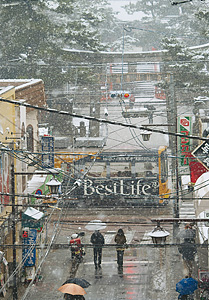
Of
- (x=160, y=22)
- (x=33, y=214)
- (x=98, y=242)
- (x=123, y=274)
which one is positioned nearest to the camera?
(x=33, y=214)

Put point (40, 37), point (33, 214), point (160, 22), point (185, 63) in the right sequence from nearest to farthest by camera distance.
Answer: point (33, 214) < point (185, 63) < point (40, 37) < point (160, 22)

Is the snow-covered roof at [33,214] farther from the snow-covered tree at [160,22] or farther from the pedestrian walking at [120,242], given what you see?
the snow-covered tree at [160,22]

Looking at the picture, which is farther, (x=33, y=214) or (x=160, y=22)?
(x=160, y=22)

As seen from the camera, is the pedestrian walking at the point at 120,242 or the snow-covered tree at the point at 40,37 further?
the snow-covered tree at the point at 40,37

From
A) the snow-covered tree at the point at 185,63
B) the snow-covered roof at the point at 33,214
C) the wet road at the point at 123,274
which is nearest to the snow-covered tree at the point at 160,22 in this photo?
the snow-covered tree at the point at 185,63

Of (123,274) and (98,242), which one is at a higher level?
(98,242)

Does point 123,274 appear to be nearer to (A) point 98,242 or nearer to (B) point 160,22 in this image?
(A) point 98,242

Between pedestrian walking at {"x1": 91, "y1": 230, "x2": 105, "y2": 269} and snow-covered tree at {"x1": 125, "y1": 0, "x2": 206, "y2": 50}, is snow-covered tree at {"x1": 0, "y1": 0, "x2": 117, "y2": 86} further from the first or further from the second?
snow-covered tree at {"x1": 125, "y1": 0, "x2": 206, "y2": 50}

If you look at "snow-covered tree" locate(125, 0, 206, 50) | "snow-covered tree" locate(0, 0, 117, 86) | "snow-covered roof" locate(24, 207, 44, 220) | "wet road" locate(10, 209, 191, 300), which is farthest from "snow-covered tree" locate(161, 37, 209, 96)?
"snow-covered roof" locate(24, 207, 44, 220)

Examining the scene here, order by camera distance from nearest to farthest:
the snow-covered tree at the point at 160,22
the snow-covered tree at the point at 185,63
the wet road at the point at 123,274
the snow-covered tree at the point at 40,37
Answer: the wet road at the point at 123,274 < the snow-covered tree at the point at 185,63 < the snow-covered tree at the point at 40,37 < the snow-covered tree at the point at 160,22

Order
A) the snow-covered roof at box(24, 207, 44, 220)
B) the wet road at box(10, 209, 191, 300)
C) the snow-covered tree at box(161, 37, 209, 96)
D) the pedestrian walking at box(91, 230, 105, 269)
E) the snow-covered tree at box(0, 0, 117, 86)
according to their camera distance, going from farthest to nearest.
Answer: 1. the snow-covered tree at box(0, 0, 117, 86)
2. the snow-covered tree at box(161, 37, 209, 96)
3. the pedestrian walking at box(91, 230, 105, 269)
4. the snow-covered roof at box(24, 207, 44, 220)
5. the wet road at box(10, 209, 191, 300)

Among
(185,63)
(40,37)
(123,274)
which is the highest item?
(40,37)

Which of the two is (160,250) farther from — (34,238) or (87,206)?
(87,206)

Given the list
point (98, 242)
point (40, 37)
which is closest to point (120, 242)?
point (98, 242)
